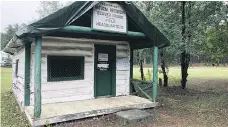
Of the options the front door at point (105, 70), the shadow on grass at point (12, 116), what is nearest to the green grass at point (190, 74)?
the front door at point (105, 70)

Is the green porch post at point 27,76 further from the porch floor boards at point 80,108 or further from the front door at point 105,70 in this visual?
the front door at point 105,70

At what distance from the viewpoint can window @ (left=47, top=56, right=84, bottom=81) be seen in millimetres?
6613

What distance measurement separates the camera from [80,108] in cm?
589

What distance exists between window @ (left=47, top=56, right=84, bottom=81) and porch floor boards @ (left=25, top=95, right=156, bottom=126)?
0.86 m

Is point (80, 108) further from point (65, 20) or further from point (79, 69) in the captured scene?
point (65, 20)

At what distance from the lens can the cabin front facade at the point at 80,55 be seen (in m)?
4.96

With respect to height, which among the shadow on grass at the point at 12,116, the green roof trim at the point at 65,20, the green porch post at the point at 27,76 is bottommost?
the shadow on grass at the point at 12,116

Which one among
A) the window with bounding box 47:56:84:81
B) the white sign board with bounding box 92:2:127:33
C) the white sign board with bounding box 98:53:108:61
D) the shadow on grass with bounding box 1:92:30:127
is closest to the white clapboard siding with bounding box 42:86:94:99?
the window with bounding box 47:56:84:81

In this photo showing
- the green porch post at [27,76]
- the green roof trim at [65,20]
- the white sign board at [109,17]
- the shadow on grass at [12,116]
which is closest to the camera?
the green roof trim at [65,20]

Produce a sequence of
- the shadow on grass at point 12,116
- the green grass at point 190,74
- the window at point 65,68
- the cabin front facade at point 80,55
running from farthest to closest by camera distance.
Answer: the green grass at point 190,74, the window at point 65,68, the shadow on grass at point 12,116, the cabin front facade at point 80,55

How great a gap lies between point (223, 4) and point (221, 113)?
5412mm

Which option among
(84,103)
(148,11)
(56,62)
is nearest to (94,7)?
(56,62)

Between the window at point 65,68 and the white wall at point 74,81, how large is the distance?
128 millimetres

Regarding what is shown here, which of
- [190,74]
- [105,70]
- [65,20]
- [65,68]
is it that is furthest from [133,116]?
[190,74]
